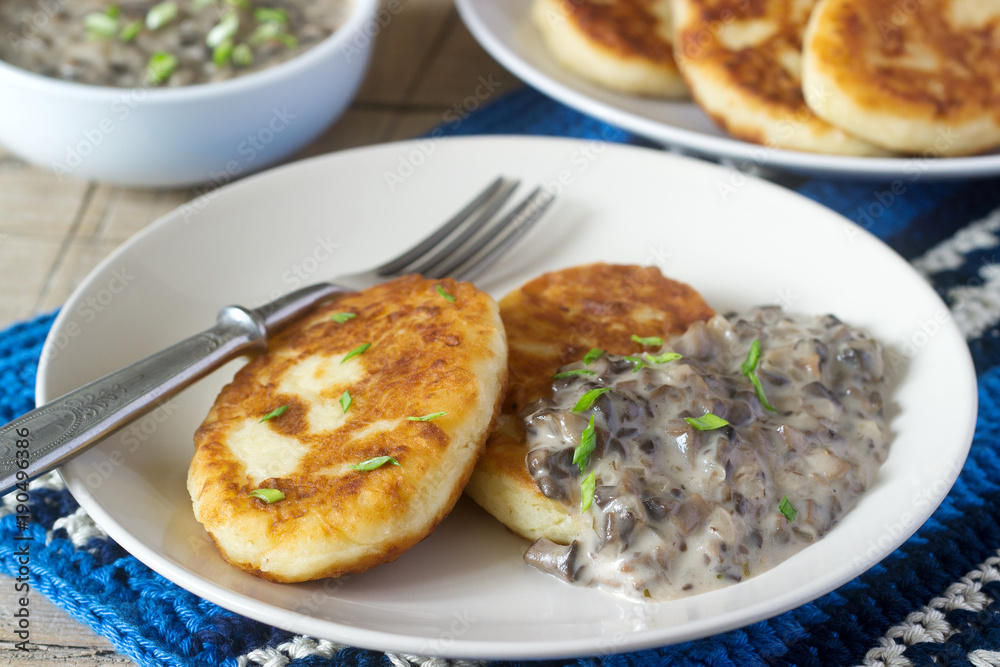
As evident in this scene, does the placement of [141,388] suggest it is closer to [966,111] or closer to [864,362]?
[864,362]

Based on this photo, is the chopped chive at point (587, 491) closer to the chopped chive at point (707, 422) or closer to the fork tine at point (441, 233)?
the chopped chive at point (707, 422)

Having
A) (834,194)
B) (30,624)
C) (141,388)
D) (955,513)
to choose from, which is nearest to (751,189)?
(834,194)

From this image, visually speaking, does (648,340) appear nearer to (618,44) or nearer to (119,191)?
(618,44)

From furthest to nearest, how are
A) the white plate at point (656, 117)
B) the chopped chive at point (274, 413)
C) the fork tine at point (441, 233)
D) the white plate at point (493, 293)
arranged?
the white plate at point (656, 117) < the fork tine at point (441, 233) < the chopped chive at point (274, 413) < the white plate at point (493, 293)

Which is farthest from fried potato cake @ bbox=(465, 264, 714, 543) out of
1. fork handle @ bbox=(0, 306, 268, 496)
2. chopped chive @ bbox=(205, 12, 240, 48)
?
chopped chive @ bbox=(205, 12, 240, 48)

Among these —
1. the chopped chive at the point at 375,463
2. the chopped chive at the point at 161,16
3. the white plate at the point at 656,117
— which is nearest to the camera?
the chopped chive at the point at 375,463

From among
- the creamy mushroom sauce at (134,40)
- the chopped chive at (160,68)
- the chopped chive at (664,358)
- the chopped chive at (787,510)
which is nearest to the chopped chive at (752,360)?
the chopped chive at (664,358)
